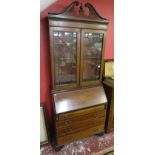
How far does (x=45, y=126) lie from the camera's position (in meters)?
2.35

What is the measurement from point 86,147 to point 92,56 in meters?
1.40

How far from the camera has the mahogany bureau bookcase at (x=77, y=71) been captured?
2.06 meters

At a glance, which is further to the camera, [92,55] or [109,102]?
[109,102]

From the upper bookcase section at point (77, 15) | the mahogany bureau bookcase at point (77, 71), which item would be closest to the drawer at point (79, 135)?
the mahogany bureau bookcase at point (77, 71)

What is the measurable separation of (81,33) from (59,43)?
340 mm

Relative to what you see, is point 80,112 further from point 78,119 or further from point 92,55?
point 92,55

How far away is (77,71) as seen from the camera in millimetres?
2285

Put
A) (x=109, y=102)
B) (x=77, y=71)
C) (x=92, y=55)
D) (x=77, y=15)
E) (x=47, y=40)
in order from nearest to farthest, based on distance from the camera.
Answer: (x=77, y=15), (x=47, y=40), (x=77, y=71), (x=92, y=55), (x=109, y=102)

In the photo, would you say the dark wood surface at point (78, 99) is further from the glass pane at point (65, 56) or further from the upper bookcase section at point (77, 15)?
the upper bookcase section at point (77, 15)

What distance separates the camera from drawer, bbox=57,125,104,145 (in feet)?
7.35

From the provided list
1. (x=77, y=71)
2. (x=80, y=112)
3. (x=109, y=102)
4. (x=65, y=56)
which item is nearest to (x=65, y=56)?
(x=65, y=56)

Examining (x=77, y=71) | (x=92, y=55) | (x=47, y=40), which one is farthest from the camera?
(x=92, y=55)

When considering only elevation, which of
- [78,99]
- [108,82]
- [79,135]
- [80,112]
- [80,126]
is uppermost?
[108,82]
